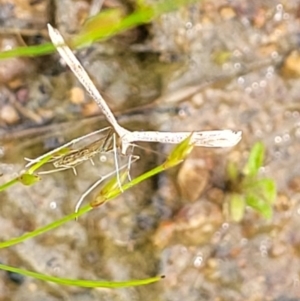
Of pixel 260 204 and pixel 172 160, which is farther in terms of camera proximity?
pixel 260 204

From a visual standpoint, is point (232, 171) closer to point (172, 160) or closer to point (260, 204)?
point (260, 204)

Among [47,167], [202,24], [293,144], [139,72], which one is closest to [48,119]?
[47,167]

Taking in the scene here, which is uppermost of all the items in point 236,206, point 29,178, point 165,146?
point 29,178

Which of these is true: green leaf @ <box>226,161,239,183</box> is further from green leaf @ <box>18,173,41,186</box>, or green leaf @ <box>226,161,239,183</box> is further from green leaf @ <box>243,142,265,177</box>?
green leaf @ <box>18,173,41,186</box>

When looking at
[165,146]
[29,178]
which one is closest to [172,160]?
[29,178]

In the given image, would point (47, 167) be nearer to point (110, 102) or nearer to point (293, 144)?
point (110, 102)

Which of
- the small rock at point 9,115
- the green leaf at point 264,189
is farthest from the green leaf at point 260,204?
the small rock at point 9,115

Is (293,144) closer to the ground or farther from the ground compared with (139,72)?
closer to the ground
